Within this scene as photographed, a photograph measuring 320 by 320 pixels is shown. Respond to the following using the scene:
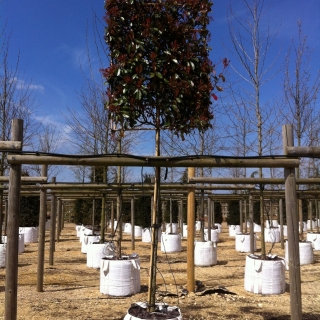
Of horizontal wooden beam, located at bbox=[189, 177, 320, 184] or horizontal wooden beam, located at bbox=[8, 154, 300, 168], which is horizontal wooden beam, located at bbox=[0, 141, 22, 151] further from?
horizontal wooden beam, located at bbox=[189, 177, 320, 184]

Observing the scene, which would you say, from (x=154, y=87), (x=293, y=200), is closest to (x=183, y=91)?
(x=154, y=87)

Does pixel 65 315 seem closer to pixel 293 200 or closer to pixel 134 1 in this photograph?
pixel 293 200

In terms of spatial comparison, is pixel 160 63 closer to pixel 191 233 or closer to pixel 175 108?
pixel 175 108

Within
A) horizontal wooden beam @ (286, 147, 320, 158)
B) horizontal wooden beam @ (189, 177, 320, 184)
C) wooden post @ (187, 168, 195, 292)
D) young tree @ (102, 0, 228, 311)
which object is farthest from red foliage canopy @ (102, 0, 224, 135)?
wooden post @ (187, 168, 195, 292)

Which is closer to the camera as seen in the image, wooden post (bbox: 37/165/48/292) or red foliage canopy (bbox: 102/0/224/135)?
red foliage canopy (bbox: 102/0/224/135)

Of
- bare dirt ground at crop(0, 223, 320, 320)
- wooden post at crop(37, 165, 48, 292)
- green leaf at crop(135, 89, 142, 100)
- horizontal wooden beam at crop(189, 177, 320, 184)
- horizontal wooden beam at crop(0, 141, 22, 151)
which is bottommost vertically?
bare dirt ground at crop(0, 223, 320, 320)

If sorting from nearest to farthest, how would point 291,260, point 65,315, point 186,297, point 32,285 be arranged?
point 291,260 → point 65,315 → point 186,297 → point 32,285

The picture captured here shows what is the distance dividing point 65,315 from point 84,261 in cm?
499

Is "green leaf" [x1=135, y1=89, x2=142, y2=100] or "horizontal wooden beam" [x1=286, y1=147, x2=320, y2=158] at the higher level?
"green leaf" [x1=135, y1=89, x2=142, y2=100]

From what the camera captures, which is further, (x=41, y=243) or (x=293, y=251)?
(x=41, y=243)

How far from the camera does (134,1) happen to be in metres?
3.76

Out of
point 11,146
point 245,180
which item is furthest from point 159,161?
point 245,180

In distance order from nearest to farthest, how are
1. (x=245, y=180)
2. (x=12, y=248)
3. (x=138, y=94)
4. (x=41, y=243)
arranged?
1. (x=12, y=248)
2. (x=138, y=94)
3. (x=245, y=180)
4. (x=41, y=243)

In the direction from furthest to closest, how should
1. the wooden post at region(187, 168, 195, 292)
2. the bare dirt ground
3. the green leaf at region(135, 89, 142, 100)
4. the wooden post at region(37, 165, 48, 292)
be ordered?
the wooden post at region(37, 165, 48, 292) → the wooden post at region(187, 168, 195, 292) → the bare dirt ground → the green leaf at region(135, 89, 142, 100)
